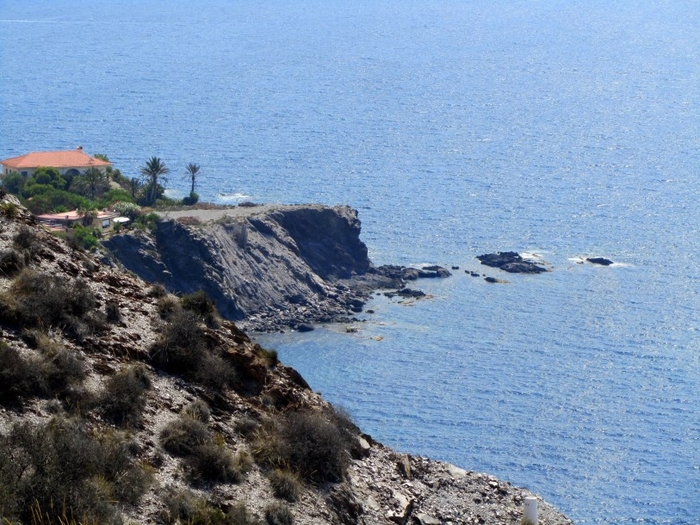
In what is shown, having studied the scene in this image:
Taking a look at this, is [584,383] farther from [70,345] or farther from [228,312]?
[70,345]

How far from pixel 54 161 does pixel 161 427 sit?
98.8m

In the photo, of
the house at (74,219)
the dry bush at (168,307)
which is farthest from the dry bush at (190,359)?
the house at (74,219)

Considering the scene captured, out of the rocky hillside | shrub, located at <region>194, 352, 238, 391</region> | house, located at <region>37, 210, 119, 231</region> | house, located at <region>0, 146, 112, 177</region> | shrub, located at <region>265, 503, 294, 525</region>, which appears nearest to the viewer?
the rocky hillside

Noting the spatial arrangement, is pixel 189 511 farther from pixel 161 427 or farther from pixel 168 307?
pixel 168 307

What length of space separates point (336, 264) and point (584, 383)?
28657mm

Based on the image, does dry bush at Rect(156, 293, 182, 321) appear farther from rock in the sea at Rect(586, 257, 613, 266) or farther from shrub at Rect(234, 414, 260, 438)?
rock in the sea at Rect(586, 257, 613, 266)

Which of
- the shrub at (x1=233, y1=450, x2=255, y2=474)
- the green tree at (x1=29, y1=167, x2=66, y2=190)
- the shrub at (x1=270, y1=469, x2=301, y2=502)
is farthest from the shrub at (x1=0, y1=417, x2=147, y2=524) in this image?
the green tree at (x1=29, y1=167, x2=66, y2=190)

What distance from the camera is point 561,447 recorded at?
2970 inches

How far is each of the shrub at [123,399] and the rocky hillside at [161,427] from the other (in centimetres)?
2

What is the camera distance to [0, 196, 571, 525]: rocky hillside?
18328mm

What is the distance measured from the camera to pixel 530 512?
23391mm

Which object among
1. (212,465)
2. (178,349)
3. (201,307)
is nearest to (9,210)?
(201,307)

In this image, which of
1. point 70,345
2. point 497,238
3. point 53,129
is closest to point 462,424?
point 497,238

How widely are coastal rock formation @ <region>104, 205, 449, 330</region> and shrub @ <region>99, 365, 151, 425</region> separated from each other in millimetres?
70379
